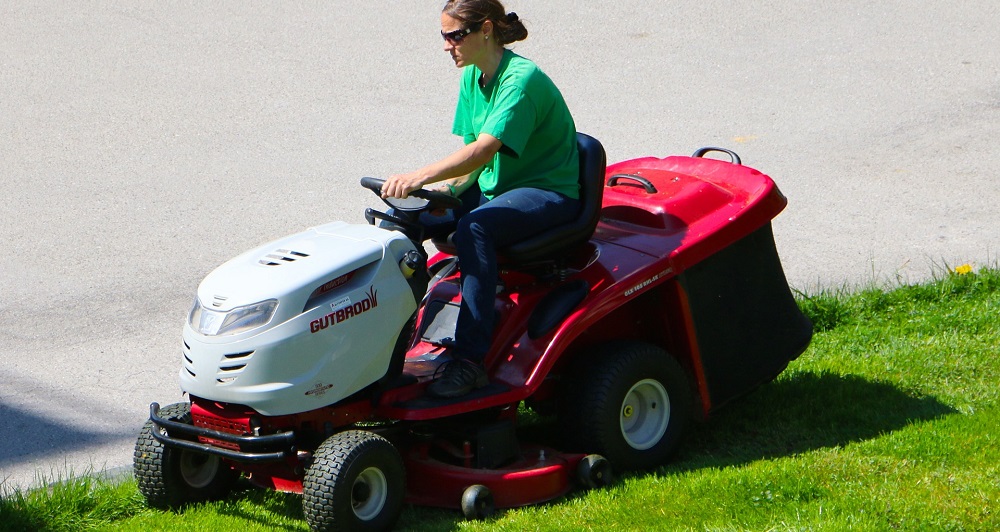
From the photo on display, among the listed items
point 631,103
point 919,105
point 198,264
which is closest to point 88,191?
point 198,264

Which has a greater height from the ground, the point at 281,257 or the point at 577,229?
the point at 281,257

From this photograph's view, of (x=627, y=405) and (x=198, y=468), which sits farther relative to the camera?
(x=627, y=405)

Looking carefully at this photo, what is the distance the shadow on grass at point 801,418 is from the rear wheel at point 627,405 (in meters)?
0.15

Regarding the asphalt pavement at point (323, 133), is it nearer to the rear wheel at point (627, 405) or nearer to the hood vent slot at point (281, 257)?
the hood vent slot at point (281, 257)

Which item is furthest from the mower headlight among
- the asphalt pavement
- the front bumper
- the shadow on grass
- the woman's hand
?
the shadow on grass

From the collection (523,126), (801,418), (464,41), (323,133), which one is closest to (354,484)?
(523,126)

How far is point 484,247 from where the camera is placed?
4.18 m

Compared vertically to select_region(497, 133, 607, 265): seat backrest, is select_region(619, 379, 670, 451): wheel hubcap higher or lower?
lower

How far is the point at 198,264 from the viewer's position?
7.00m

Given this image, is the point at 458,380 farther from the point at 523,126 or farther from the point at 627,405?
the point at 523,126

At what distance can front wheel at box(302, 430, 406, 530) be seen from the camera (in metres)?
3.80

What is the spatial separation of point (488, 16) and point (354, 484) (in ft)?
5.31

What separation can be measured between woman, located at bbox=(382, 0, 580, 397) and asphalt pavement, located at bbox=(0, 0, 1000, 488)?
5.24 feet

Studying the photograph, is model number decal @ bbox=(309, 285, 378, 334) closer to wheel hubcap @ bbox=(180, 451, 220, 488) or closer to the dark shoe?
the dark shoe
